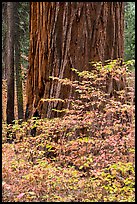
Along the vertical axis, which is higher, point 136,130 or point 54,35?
point 54,35

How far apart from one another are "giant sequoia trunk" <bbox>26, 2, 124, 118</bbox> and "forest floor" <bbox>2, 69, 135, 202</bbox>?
0.93 m

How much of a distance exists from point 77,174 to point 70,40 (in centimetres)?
203

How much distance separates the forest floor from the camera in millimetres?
3793

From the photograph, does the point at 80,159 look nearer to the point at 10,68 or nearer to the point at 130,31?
the point at 10,68

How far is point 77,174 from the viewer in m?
4.06

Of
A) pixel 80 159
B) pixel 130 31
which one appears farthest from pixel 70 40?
pixel 130 31

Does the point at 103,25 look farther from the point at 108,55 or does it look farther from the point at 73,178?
the point at 73,178

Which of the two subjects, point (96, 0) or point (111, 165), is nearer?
point (111, 165)

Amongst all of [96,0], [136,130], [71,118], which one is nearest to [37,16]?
[96,0]

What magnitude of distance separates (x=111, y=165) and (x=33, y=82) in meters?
2.21

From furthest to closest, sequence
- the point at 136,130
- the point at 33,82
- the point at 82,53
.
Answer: the point at 33,82
the point at 82,53
the point at 136,130

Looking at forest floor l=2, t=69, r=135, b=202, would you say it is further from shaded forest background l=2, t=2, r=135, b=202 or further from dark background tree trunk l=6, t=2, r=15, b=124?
dark background tree trunk l=6, t=2, r=15, b=124

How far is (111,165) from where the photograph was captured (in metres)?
3.79

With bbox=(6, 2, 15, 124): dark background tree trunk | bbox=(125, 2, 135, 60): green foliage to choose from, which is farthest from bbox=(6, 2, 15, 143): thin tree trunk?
bbox=(125, 2, 135, 60): green foliage
